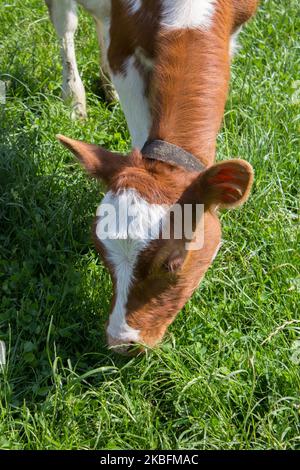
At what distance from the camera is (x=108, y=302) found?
5.19 metres

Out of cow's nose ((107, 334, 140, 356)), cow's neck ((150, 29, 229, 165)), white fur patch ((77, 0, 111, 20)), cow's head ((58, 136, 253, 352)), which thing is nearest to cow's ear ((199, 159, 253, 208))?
cow's head ((58, 136, 253, 352))

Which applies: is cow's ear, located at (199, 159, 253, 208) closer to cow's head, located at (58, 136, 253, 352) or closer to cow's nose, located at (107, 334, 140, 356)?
cow's head, located at (58, 136, 253, 352)

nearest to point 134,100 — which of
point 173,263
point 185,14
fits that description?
point 185,14

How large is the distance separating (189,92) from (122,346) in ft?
4.18

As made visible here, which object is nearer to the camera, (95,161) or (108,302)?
(95,161)

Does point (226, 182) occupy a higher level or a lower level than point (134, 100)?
lower

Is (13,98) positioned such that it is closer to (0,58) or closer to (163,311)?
(0,58)

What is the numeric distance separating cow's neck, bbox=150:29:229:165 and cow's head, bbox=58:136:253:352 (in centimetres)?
23

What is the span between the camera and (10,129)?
6367 mm

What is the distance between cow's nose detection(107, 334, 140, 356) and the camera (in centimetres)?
454

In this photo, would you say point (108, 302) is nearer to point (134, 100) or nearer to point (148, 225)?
point (148, 225)

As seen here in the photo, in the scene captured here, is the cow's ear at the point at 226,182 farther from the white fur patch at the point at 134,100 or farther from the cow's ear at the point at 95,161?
the white fur patch at the point at 134,100
